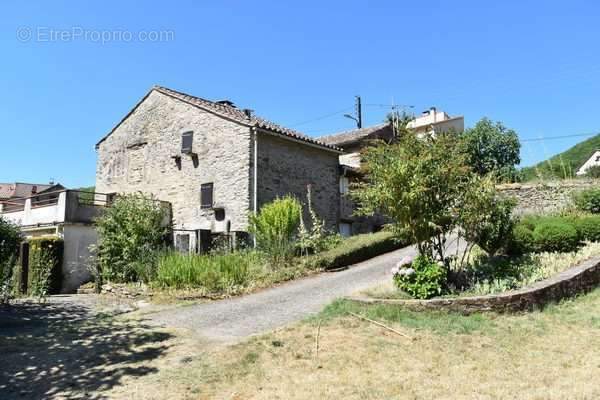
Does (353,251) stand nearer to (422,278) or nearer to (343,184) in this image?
(422,278)

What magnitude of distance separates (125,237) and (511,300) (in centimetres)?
1132

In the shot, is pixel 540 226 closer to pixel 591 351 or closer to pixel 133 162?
pixel 591 351

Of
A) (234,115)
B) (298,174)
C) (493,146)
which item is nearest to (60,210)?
(234,115)

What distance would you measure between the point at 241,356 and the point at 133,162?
17493 millimetres

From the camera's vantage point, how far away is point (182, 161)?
1956cm

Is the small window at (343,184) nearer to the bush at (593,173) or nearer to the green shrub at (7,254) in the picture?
the bush at (593,173)

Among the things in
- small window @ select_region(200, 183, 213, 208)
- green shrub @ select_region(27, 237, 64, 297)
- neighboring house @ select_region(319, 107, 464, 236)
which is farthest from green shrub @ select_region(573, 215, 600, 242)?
green shrub @ select_region(27, 237, 64, 297)

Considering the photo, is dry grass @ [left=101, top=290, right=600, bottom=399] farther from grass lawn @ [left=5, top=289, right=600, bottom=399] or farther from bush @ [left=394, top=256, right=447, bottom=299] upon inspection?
bush @ [left=394, top=256, right=447, bottom=299]

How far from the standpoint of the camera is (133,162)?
21469 mm

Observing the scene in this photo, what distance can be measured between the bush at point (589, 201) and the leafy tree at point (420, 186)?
26.9ft

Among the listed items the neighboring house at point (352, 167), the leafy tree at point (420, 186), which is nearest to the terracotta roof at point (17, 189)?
the neighboring house at point (352, 167)

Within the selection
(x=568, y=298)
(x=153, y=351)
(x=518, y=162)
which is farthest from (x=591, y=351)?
(x=518, y=162)

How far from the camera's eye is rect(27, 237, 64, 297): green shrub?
1377 centimetres

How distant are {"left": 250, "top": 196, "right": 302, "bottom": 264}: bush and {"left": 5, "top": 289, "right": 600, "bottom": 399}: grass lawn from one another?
209 inches
